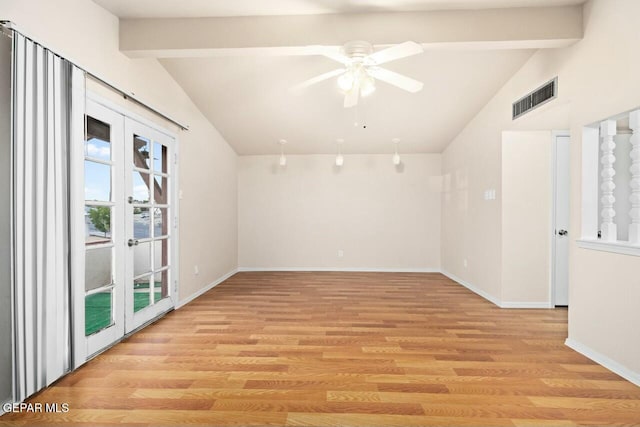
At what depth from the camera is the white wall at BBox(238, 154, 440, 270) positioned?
6.82 m

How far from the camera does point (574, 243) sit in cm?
303

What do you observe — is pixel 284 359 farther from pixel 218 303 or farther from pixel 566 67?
pixel 566 67

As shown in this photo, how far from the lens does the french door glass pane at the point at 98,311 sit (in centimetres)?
284

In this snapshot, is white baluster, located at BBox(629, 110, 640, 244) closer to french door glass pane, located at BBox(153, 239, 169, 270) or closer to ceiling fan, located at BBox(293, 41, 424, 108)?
ceiling fan, located at BBox(293, 41, 424, 108)

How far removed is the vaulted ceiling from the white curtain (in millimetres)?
1066

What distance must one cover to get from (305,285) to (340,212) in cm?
191

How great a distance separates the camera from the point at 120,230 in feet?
10.4

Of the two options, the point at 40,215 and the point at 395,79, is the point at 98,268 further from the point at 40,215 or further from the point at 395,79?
the point at 395,79

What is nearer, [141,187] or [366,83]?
[366,83]

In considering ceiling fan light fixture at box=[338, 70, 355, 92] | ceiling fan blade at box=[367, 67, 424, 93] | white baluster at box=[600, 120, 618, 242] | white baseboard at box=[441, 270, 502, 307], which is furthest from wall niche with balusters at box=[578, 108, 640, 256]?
ceiling fan light fixture at box=[338, 70, 355, 92]

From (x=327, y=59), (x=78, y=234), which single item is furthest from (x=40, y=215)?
(x=327, y=59)

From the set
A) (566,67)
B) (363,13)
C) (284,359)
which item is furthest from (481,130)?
(284,359)

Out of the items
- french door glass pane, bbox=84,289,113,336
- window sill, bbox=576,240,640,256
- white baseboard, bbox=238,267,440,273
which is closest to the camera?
window sill, bbox=576,240,640,256

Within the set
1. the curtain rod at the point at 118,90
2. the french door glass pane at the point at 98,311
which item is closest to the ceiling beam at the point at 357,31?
the curtain rod at the point at 118,90
